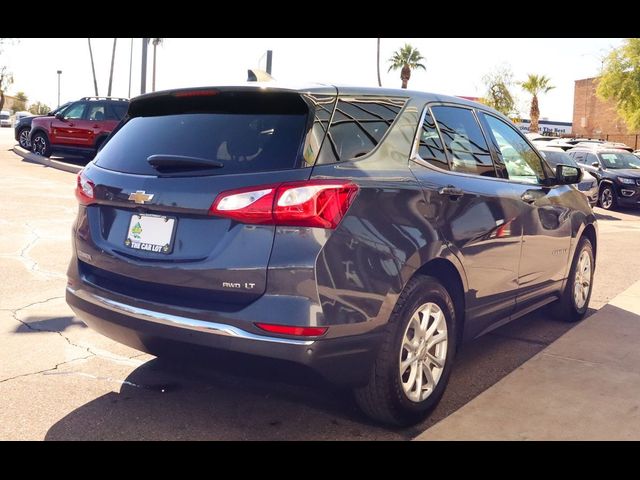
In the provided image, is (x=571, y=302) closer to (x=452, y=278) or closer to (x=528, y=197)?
(x=528, y=197)

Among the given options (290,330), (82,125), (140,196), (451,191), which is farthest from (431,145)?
(82,125)

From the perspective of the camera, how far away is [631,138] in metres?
56.1

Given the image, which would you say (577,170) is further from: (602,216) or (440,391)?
(602,216)

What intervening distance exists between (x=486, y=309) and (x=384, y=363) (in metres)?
1.22

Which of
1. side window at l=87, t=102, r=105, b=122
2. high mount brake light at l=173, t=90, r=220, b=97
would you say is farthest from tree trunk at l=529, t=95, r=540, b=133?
high mount brake light at l=173, t=90, r=220, b=97

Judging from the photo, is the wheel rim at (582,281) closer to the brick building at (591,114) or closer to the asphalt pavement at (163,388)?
the asphalt pavement at (163,388)

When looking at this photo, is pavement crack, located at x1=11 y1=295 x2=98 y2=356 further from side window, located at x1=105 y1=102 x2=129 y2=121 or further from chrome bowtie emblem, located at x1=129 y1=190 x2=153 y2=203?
side window, located at x1=105 y1=102 x2=129 y2=121

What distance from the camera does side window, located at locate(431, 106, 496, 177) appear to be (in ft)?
13.3

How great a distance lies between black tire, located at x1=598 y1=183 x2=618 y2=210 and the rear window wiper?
17249 millimetres

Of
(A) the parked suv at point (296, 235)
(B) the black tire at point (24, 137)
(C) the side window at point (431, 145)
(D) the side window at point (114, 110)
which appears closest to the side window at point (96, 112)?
(D) the side window at point (114, 110)

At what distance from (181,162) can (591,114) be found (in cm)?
7391

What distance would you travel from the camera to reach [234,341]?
3002 mm

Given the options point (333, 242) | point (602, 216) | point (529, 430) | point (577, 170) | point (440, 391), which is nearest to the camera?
point (333, 242)
